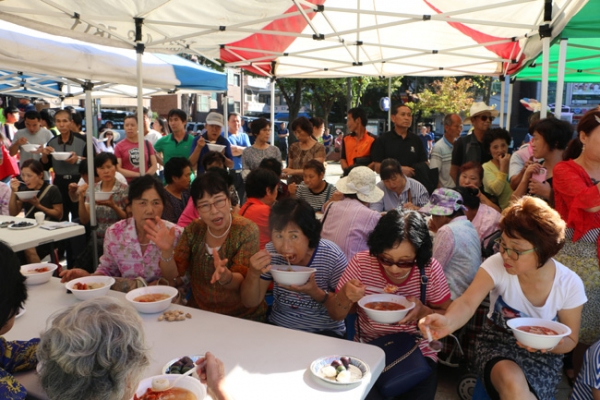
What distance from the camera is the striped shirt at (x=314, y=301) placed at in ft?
9.05

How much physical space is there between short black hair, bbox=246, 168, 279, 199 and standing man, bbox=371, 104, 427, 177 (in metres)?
2.09

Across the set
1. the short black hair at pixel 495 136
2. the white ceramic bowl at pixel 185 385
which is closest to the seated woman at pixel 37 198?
the white ceramic bowl at pixel 185 385

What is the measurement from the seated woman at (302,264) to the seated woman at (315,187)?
87.0 inches

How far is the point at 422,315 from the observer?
2.41 m

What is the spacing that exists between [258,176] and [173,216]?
42.1 inches

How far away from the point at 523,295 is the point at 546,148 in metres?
1.58

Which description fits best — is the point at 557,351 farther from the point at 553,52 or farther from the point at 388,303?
the point at 553,52

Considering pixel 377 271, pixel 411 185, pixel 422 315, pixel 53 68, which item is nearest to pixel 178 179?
pixel 53 68

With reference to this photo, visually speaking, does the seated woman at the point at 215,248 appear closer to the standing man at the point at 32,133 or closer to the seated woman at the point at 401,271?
the seated woman at the point at 401,271

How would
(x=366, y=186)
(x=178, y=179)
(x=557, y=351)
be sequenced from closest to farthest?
(x=557, y=351), (x=366, y=186), (x=178, y=179)

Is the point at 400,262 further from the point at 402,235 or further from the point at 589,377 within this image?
the point at 589,377

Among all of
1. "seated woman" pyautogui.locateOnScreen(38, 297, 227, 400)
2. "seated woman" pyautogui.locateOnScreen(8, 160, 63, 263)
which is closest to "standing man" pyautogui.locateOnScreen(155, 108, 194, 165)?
"seated woman" pyautogui.locateOnScreen(8, 160, 63, 263)

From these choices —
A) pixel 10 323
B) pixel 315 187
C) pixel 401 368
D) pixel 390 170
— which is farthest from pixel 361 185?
pixel 10 323

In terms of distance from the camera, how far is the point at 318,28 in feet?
23.7
